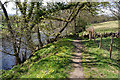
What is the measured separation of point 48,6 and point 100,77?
7725 millimetres

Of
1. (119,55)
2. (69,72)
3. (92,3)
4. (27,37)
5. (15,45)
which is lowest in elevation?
(69,72)

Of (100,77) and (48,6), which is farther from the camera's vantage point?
(48,6)

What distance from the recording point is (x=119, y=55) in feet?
22.5

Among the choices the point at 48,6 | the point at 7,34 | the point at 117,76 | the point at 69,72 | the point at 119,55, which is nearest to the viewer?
the point at 117,76

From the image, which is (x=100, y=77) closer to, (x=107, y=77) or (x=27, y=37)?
(x=107, y=77)

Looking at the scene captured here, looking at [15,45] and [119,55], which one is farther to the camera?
[15,45]

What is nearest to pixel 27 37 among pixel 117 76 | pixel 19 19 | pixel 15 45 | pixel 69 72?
pixel 15 45

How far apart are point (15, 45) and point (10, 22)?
2.25m

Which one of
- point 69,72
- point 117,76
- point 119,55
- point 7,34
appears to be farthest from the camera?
point 7,34

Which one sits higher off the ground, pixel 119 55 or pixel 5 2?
pixel 5 2

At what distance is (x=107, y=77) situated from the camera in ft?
15.4

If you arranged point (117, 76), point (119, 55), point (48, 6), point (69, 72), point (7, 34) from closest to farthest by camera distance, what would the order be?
1. point (117, 76)
2. point (69, 72)
3. point (119, 55)
4. point (7, 34)
5. point (48, 6)

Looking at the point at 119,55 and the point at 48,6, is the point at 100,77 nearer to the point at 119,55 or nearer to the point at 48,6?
the point at 119,55

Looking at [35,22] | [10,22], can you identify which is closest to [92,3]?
[35,22]
